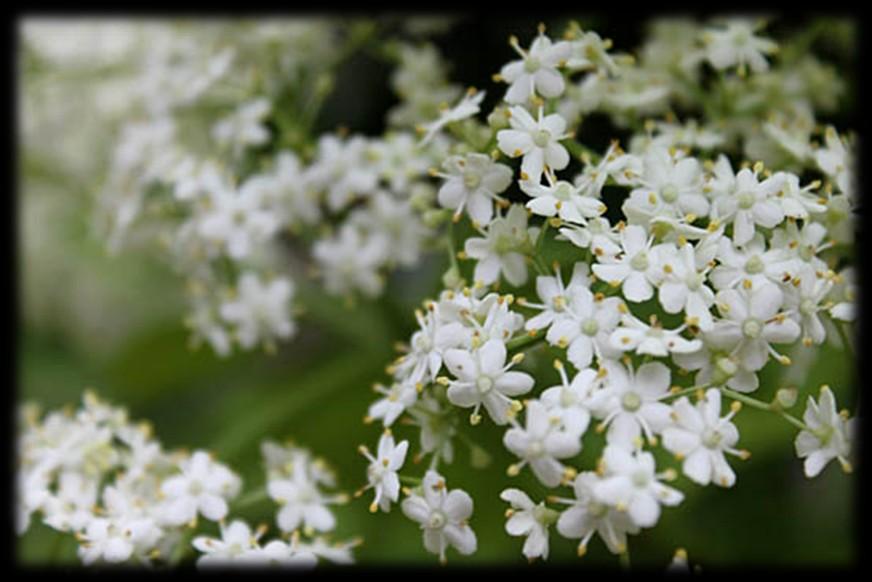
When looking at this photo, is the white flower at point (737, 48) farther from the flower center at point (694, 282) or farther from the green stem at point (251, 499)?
the green stem at point (251, 499)

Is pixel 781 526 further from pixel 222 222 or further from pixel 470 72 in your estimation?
pixel 222 222

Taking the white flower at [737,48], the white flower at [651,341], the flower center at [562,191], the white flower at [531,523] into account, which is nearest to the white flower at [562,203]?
the flower center at [562,191]

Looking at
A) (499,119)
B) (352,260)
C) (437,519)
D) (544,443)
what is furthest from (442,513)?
(352,260)

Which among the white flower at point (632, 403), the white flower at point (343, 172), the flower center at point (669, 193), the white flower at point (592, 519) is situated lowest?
the white flower at point (592, 519)

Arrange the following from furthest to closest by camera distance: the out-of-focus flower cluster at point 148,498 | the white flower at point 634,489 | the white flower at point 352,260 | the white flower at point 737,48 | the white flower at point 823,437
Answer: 1. the white flower at point 352,260
2. the white flower at point 737,48
3. the out-of-focus flower cluster at point 148,498
4. the white flower at point 823,437
5. the white flower at point 634,489

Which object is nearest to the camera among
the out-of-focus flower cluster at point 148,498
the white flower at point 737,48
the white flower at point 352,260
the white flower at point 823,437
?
the white flower at point 823,437

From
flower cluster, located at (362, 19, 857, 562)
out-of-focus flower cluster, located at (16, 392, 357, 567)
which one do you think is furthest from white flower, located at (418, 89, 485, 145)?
out-of-focus flower cluster, located at (16, 392, 357, 567)

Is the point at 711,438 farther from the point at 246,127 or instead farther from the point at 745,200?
the point at 246,127

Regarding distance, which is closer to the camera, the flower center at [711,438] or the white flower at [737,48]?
the flower center at [711,438]
